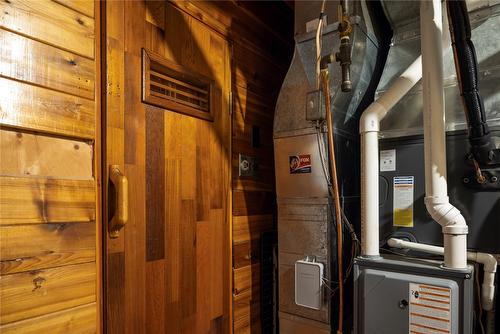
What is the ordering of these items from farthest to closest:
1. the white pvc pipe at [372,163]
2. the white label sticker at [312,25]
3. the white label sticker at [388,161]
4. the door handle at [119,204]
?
the white label sticker at [312,25] → the white label sticker at [388,161] → the white pvc pipe at [372,163] → the door handle at [119,204]

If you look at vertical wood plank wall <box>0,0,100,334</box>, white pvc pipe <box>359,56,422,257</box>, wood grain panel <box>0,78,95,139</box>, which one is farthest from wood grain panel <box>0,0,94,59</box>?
white pvc pipe <box>359,56,422,257</box>

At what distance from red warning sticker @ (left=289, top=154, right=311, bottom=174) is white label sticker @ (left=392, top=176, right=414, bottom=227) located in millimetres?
397

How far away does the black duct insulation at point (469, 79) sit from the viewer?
107 centimetres

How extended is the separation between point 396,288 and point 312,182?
1.91ft

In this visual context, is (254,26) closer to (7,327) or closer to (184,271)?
(184,271)

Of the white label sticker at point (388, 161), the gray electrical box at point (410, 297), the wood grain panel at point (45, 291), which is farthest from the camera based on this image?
the white label sticker at point (388, 161)

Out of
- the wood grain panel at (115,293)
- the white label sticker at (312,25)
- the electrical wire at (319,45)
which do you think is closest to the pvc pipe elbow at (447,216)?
the electrical wire at (319,45)

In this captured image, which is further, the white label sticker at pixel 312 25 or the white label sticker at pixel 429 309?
the white label sticker at pixel 312 25

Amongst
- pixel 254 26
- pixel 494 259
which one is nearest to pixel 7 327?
pixel 494 259

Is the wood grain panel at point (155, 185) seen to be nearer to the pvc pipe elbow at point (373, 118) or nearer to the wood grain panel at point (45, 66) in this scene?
the wood grain panel at point (45, 66)

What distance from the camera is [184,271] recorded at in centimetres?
146

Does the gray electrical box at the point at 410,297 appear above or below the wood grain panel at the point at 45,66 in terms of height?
below

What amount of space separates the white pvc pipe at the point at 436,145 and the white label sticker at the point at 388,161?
0.24 metres

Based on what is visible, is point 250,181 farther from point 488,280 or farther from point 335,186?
point 488,280
